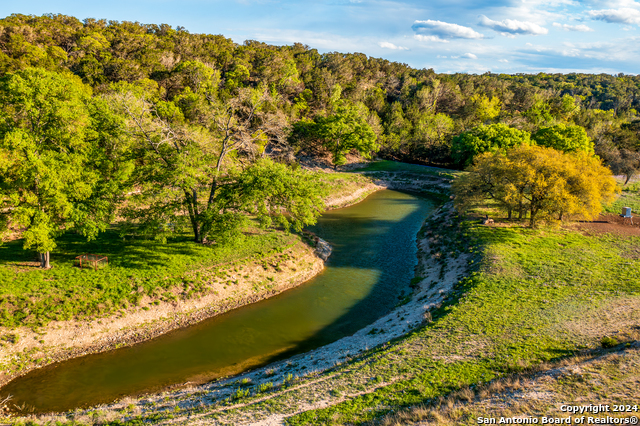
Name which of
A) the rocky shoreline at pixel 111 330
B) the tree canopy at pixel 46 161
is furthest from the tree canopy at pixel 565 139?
the tree canopy at pixel 46 161

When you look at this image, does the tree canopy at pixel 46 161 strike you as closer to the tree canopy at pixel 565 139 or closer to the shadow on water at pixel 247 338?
the shadow on water at pixel 247 338

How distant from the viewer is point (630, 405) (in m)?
14.8

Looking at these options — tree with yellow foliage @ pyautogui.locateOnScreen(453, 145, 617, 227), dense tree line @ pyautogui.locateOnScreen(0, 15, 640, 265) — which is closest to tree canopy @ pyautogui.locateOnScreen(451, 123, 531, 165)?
dense tree line @ pyautogui.locateOnScreen(0, 15, 640, 265)

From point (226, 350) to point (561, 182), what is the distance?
37722 millimetres

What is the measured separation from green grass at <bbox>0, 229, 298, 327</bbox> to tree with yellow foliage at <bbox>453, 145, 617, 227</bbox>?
27.2 m

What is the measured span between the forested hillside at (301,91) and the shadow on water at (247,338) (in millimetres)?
23230

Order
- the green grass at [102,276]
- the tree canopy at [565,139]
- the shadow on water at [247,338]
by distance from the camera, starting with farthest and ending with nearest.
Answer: the tree canopy at [565,139]
the green grass at [102,276]
the shadow on water at [247,338]

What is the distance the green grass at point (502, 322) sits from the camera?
1783cm

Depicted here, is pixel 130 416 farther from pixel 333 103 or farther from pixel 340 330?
pixel 333 103

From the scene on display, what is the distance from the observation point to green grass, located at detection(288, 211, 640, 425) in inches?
702

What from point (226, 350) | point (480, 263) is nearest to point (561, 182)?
point (480, 263)

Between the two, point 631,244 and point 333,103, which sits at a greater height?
point 333,103

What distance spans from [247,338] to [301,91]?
8831cm

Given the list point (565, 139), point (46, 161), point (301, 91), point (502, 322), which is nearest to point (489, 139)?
point (565, 139)
